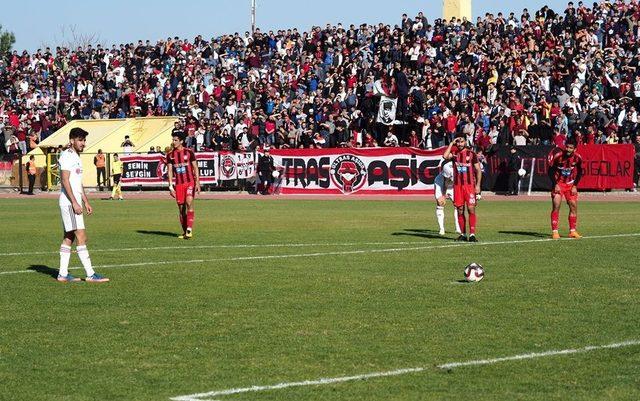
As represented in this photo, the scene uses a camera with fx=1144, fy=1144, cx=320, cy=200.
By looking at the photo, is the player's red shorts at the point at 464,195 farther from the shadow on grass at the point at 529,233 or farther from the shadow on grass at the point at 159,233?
the shadow on grass at the point at 159,233

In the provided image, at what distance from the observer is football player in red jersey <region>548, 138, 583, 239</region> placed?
845 inches

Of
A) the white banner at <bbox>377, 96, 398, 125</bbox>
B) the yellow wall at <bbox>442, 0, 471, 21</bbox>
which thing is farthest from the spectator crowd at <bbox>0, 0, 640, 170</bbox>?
the yellow wall at <bbox>442, 0, 471, 21</bbox>

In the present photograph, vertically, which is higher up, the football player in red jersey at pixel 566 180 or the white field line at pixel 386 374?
the football player in red jersey at pixel 566 180

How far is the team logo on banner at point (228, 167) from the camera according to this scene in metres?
45.7

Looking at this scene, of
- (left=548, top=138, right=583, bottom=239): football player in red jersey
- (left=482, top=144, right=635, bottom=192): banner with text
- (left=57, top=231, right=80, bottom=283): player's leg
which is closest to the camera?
(left=57, top=231, right=80, bottom=283): player's leg

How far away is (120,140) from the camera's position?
55.2m

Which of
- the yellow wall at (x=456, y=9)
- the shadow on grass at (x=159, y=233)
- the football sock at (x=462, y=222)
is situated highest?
the yellow wall at (x=456, y=9)

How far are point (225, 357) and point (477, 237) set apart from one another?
13.2 meters

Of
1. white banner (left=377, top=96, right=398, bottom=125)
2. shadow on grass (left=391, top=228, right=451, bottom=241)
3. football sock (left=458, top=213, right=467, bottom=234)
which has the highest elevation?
white banner (left=377, top=96, right=398, bottom=125)

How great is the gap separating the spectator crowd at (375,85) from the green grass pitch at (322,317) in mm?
18284

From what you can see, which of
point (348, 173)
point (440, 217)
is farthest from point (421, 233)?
point (348, 173)

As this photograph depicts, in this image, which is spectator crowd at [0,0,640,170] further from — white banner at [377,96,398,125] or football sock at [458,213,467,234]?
football sock at [458,213,467,234]

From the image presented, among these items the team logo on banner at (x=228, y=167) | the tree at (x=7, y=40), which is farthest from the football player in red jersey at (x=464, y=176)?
the tree at (x=7, y=40)

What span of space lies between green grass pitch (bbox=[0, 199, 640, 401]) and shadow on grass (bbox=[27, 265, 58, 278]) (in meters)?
0.03
